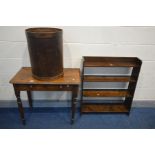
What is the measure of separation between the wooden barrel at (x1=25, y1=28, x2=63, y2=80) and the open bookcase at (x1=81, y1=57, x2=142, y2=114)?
0.37 m

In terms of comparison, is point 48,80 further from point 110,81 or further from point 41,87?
point 110,81

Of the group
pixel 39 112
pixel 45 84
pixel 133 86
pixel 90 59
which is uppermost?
pixel 90 59

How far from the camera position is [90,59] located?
187 cm

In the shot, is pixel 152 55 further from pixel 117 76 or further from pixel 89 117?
pixel 89 117

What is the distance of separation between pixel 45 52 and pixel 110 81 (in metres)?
0.91

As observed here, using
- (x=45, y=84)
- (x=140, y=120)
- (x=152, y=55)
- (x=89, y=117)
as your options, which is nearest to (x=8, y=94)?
(x=45, y=84)

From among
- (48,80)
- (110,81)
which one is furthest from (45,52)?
(110,81)

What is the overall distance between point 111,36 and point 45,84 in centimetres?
97

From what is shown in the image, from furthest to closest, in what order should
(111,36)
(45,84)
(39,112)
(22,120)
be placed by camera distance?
1. (39,112)
2. (22,120)
3. (111,36)
4. (45,84)

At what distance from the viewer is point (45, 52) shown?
4.70ft

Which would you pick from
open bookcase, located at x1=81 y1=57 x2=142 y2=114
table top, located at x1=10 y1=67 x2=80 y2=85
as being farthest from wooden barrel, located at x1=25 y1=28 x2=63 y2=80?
open bookcase, located at x1=81 y1=57 x2=142 y2=114

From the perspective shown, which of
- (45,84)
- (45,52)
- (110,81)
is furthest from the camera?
(110,81)

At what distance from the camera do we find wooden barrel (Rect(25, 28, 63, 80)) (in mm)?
1378

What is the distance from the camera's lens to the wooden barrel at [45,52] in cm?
138
